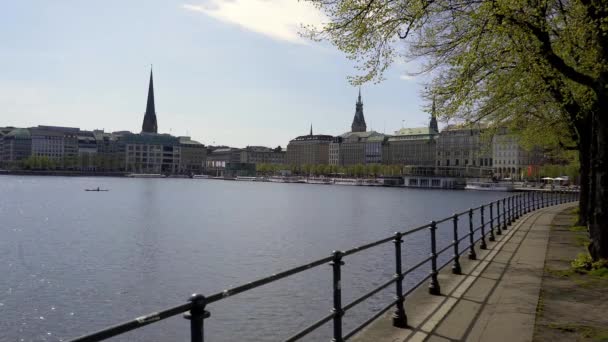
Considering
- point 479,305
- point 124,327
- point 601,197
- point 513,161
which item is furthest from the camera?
point 513,161

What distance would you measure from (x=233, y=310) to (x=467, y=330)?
13872mm

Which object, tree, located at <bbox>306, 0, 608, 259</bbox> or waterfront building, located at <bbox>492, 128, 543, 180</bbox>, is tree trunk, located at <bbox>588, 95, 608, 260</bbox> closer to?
tree, located at <bbox>306, 0, 608, 259</bbox>

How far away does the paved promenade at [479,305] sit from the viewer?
885 centimetres

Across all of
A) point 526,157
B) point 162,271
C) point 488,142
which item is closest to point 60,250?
point 162,271

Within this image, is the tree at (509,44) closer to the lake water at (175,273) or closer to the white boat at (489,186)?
the lake water at (175,273)

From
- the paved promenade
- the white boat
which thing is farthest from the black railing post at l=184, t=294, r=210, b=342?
the white boat

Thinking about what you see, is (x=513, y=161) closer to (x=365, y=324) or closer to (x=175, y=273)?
(x=175, y=273)

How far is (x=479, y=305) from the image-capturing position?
1067 centimetres

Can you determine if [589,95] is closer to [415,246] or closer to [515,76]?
[515,76]

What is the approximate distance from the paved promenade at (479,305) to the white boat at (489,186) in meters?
148

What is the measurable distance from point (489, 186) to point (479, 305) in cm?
16699

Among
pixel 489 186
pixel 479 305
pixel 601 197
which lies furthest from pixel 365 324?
pixel 489 186

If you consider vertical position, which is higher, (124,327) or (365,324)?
(124,327)

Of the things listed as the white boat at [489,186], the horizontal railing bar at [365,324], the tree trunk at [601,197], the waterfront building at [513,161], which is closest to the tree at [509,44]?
the tree trunk at [601,197]
